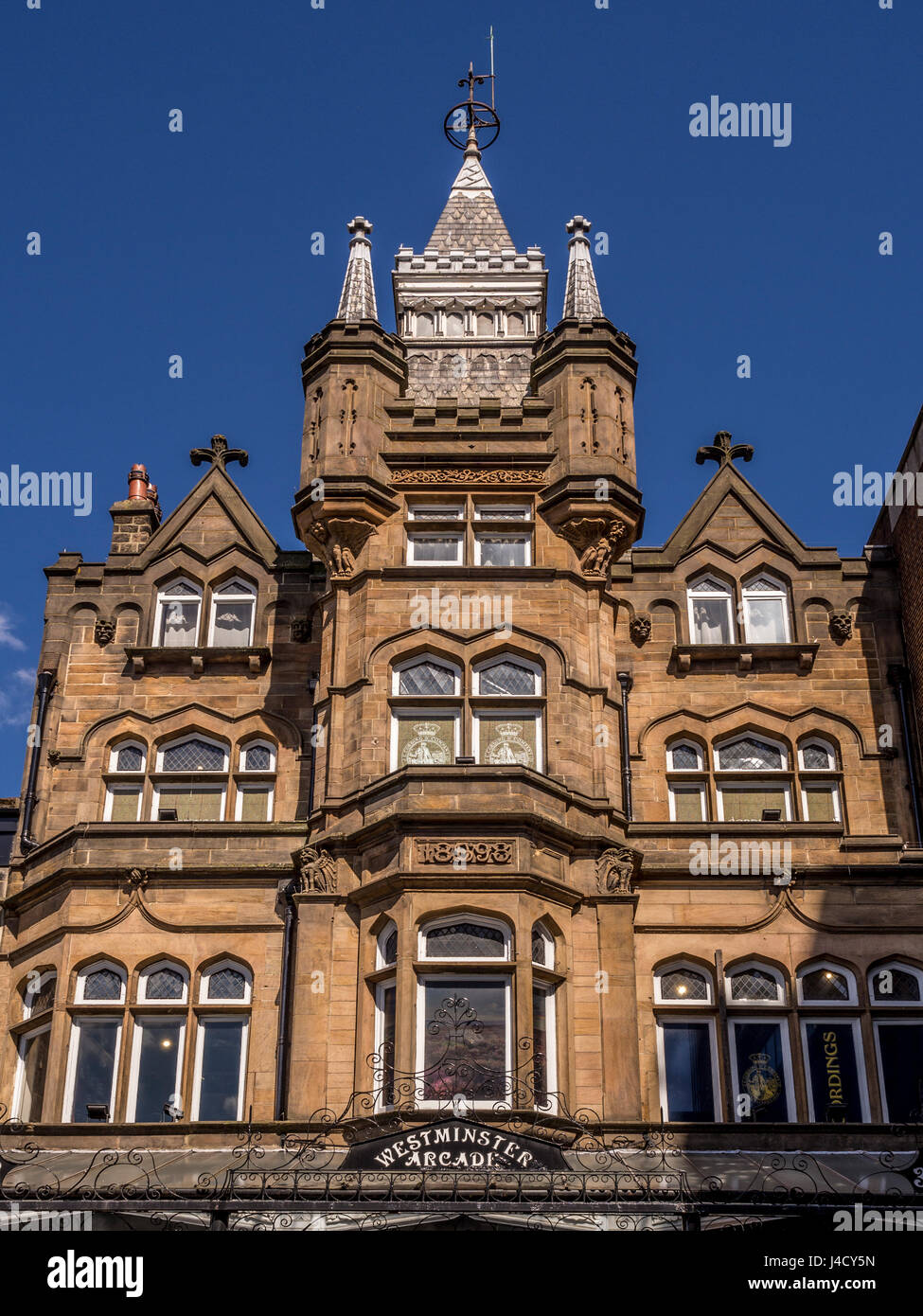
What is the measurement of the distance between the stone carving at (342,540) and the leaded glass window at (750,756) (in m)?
6.76

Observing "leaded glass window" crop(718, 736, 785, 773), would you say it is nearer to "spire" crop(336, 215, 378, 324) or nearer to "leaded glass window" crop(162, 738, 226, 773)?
"leaded glass window" crop(162, 738, 226, 773)

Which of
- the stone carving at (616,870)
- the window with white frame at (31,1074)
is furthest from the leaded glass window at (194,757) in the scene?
the stone carving at (616,870)

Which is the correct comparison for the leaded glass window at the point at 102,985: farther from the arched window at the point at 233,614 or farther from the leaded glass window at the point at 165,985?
the arched window at the point at 233,614

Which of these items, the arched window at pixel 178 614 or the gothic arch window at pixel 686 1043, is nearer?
the gothic arch window at pixel 686 1043

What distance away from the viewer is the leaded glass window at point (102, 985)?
86.8ft

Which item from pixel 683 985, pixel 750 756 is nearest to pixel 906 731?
pixel 750 756

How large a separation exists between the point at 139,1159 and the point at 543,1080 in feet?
17.5

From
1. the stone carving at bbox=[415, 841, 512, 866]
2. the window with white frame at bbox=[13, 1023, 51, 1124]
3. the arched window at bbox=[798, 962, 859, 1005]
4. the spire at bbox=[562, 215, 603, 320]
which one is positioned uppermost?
the spire at bbox=[562, 215, 603, 320]

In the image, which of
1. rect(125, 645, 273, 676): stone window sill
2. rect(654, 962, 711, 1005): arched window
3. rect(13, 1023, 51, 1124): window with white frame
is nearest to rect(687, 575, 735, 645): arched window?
rect(654, 962, 711, 1005): arched window

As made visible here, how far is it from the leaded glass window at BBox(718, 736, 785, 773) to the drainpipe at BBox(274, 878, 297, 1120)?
7549 mm

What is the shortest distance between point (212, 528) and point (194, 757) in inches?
185

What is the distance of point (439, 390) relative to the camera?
→ 111ft

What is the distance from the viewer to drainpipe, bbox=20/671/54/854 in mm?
28797
